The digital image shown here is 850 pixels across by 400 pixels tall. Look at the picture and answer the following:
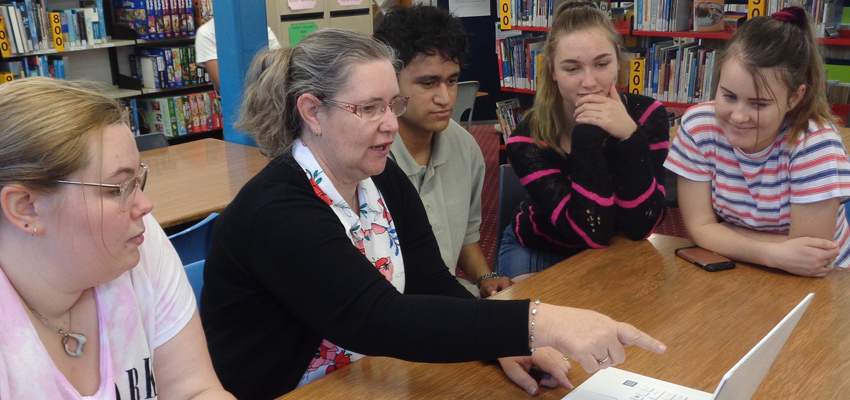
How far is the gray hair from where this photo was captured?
1434 mm

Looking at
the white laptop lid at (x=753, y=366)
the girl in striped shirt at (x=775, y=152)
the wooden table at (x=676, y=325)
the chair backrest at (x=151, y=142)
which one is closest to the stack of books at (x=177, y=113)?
the chair backrest at (x=151, y=142)

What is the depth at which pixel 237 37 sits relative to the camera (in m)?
3.23

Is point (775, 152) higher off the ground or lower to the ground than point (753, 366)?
higher

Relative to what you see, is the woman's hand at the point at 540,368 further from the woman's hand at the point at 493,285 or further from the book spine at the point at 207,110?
the book spine at the point at 207,110

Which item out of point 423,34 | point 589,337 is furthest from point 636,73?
point 589,337

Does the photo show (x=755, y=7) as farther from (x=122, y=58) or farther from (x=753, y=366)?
(x=122, y=58)

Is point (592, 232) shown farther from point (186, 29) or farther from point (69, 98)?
point (186, 29)

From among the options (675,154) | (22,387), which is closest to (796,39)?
(675,154)

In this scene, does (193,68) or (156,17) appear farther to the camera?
(193,68)

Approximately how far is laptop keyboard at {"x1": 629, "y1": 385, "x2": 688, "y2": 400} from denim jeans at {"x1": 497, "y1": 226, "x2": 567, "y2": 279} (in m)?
0.97

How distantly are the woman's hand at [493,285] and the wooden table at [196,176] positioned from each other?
937mm

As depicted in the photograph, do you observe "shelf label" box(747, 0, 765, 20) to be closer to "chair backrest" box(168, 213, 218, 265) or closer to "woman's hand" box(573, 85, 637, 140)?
"woman's hand" box(573, 85, 637, 140)

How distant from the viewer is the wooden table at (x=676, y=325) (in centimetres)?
123

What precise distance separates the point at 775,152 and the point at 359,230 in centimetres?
103
